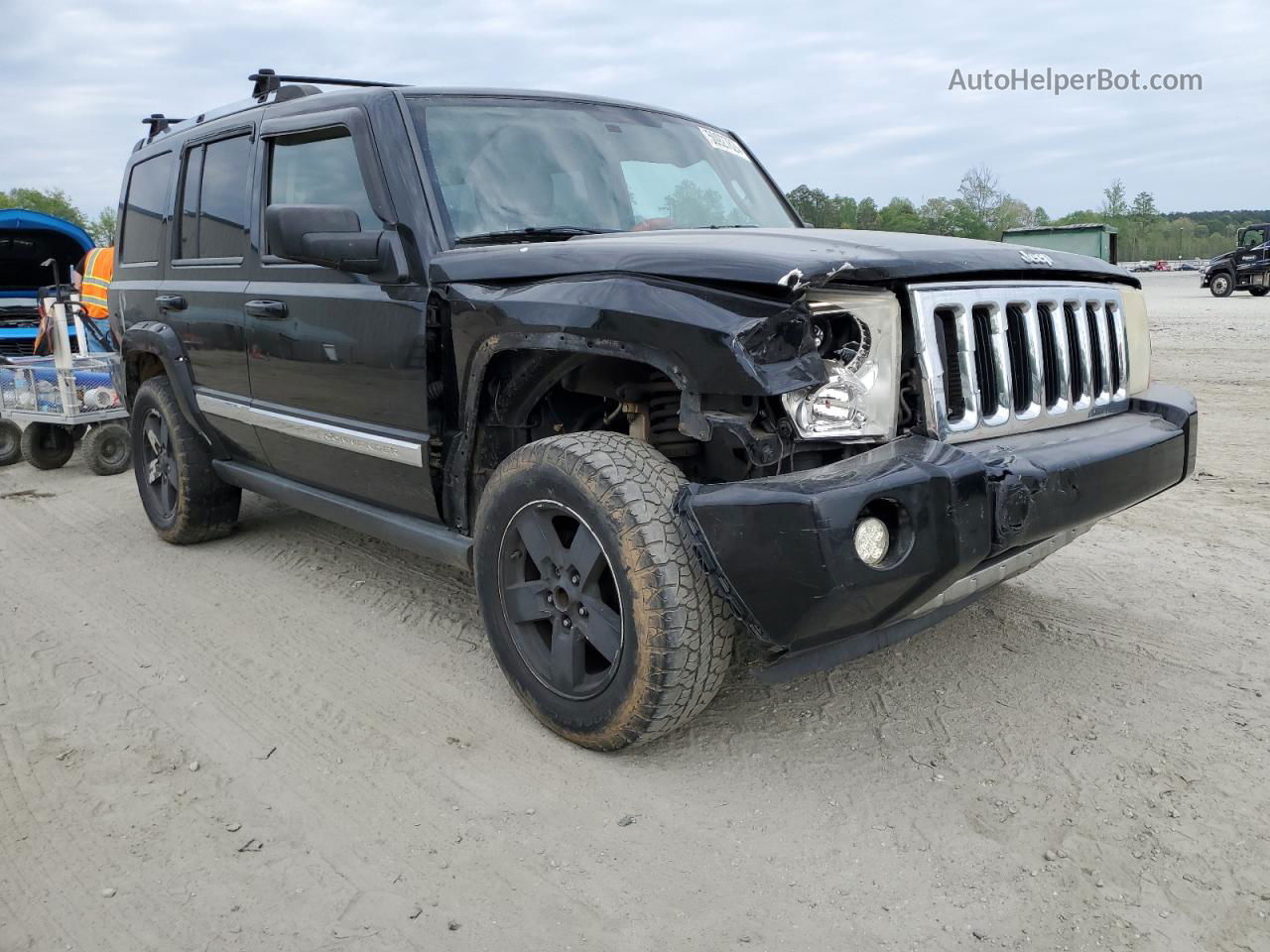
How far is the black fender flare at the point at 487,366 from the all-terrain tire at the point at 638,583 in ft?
0.88

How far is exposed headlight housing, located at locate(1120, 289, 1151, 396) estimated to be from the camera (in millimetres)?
3379

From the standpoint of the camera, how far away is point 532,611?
3033 millimetres

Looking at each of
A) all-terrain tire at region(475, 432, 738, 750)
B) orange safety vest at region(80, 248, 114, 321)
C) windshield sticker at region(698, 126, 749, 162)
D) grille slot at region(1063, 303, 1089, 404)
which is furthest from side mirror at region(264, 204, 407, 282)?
orange safety vest at region(80, 248, 114, 321)

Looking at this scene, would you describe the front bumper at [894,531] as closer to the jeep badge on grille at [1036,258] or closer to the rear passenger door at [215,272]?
the jeep badge on grille at [1036,258]

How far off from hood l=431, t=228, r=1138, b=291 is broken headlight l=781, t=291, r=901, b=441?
9cm

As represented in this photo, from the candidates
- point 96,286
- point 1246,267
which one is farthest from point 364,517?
point 1246,267

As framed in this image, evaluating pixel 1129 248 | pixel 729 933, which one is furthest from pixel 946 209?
pixel 1129 248

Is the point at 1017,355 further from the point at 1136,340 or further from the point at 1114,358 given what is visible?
the point at 1136,340

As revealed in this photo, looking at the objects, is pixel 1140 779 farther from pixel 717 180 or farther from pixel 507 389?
pixel 717 180

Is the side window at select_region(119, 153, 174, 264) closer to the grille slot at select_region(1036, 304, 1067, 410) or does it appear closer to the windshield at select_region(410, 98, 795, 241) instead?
the windshield at select_region(410, 98, 795, 241)

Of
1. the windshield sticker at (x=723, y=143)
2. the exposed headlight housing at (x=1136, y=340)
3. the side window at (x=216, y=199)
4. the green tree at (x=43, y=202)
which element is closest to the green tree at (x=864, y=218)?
the windshield sticker at (x=723, y=143)

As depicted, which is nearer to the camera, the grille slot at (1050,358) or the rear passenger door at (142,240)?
the grille slot at (1050,358)

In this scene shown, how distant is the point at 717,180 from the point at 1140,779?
8.89ft

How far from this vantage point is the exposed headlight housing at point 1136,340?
338cm
